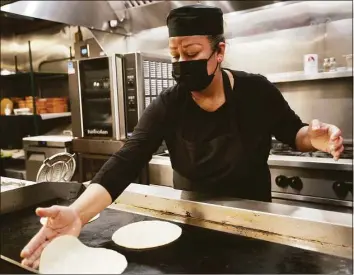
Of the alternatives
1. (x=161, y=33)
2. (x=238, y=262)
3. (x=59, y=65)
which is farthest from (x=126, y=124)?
(x=59, y=65)

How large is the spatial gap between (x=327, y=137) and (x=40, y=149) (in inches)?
105

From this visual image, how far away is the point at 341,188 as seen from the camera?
1.90m

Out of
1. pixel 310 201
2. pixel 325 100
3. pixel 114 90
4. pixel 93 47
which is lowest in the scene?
pixel 310 201

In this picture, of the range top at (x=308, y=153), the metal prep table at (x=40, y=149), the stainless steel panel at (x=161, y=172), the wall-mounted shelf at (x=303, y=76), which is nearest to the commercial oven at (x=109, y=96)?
the metal prep table at (x=40, y=149)

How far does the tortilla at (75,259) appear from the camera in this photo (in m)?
0.78

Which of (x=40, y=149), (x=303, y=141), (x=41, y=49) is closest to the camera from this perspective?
(x=303, y=141)

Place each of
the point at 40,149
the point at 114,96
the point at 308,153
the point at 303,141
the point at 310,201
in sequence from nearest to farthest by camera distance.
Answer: the point at 303,141 → the point at 310,201 → the point at 308,153 → the point at 114,96 → the point at 40,149

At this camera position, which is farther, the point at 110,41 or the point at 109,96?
the point at 110,41

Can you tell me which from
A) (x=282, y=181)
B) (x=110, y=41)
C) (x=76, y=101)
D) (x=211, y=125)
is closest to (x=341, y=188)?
(x=282, y=181)

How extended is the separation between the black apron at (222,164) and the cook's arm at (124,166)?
0.42 ft

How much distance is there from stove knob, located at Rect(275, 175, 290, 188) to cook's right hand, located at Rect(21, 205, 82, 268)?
1.46 metres

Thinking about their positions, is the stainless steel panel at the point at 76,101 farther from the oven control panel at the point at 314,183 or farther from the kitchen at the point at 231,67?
the oven control panel at the point at 314,183

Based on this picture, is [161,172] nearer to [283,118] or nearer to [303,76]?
[303,76]

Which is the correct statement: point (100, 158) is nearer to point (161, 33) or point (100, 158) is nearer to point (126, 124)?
point (126, 124)
